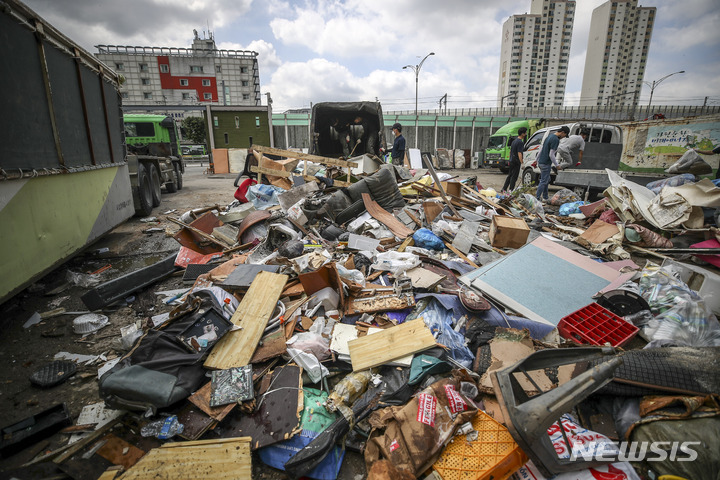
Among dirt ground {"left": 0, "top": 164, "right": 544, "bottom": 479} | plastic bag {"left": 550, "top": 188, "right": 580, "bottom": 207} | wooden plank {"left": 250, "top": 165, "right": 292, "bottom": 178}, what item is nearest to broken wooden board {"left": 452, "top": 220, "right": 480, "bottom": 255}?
dirt ground {"left": 0, "top": 164, "right": 544, "bottom": 479}

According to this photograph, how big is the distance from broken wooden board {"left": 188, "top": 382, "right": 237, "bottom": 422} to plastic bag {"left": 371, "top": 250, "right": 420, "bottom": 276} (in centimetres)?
200

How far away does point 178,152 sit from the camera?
11.3 metres

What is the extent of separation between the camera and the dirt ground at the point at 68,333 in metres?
2.02

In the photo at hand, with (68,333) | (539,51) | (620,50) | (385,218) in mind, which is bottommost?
(68,333)

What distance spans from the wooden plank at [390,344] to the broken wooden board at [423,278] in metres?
0.60

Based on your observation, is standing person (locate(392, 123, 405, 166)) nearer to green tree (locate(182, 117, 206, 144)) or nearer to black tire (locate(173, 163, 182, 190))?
black tire (locate(173, 163, 182, 190))

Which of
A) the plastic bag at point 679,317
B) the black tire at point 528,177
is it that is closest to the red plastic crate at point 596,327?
the plastic bag at point 679,317

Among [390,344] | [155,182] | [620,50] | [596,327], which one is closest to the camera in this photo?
[390,344]

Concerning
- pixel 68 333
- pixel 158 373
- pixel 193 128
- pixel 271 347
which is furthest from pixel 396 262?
pixel 193 128

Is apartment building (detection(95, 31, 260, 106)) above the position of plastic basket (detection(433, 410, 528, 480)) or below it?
above

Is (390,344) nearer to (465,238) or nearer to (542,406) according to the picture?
(542,406)

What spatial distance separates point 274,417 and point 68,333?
2359 millimetres

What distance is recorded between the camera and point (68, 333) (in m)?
2.82

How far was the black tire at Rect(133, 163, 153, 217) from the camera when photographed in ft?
21.6
